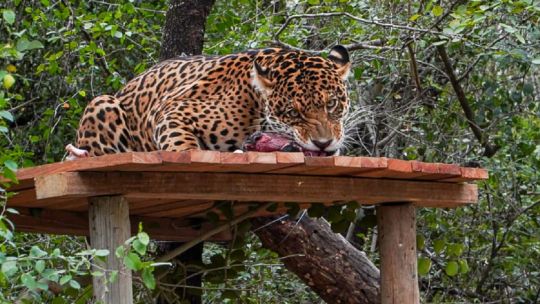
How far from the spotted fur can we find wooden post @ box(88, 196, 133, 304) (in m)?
0.85

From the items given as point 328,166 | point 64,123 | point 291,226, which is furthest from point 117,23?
point 328,166

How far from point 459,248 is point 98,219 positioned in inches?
102

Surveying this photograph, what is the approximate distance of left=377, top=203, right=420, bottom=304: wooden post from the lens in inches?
241

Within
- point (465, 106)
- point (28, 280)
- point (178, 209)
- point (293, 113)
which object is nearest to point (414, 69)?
point (465, 106)

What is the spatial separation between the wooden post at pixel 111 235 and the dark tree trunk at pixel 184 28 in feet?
9.67

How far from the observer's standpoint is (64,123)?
8328 millimetres

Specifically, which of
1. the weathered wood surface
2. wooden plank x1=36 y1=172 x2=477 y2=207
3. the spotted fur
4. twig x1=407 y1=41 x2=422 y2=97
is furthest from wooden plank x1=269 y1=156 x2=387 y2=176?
twig x1=407 y1=41 x2=422 y2=97

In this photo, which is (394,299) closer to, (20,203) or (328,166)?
(328,166)

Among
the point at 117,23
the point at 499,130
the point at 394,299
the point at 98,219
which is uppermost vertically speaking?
the point at 117,23

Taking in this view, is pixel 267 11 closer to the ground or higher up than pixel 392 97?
higher up

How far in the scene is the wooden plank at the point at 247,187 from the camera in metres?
4.88

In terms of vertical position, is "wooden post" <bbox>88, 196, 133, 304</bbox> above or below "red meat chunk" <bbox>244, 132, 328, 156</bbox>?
below

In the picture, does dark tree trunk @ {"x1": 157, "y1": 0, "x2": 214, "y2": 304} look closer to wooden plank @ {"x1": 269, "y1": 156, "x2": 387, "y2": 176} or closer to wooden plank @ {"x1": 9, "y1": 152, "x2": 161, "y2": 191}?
wooden plank @ {"x1": 269, "y1": 156, "x2": 387, "y2": 176}

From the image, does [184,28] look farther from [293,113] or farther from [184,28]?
[293,113]
